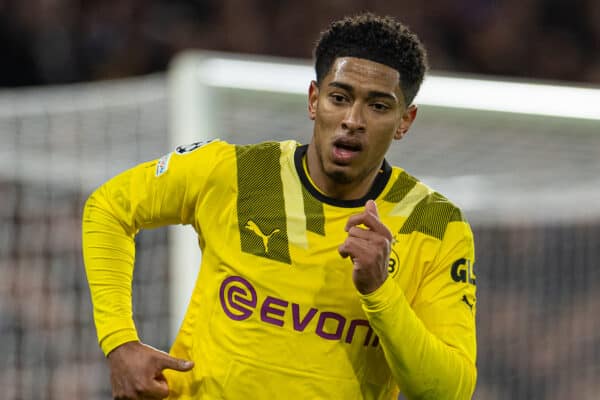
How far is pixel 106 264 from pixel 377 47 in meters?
0.84

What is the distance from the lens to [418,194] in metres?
2.79

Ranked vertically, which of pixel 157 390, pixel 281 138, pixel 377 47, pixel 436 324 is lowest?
pixel 157 390

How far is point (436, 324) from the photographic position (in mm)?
2592

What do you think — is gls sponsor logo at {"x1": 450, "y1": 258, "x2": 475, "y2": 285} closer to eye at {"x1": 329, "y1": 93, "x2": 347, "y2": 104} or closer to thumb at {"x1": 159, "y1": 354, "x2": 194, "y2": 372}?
eye at {"x1": 329, "y1": 93, "x2": 347, "y2": 104}

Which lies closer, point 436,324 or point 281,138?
point 436,324

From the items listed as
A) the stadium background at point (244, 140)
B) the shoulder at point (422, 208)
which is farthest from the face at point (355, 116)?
the stadium background at point (244, 140)

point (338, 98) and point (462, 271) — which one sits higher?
point (338, 98)

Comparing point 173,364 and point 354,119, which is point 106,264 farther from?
point 354,119

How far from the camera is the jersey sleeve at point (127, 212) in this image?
8.98 feet

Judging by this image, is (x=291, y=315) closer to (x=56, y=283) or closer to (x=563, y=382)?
(x=56, y=283)

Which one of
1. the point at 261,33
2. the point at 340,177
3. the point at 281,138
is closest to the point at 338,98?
the point at 340,177

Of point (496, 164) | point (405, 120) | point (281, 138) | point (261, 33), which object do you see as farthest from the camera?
point (261, 33)

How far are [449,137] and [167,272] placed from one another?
1.44m

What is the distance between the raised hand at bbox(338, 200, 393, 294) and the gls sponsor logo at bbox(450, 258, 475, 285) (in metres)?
0.30
